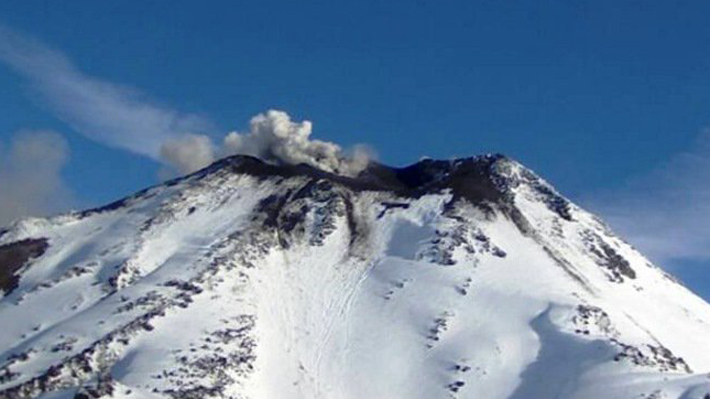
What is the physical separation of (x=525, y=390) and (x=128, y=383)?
37.9 m

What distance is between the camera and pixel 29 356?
502 feet

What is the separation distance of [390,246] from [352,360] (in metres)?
30.3

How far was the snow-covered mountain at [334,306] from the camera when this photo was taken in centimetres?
15025

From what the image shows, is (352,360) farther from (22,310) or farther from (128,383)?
(22,310)

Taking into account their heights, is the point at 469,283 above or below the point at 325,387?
above

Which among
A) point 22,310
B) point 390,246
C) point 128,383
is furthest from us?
point 390,246

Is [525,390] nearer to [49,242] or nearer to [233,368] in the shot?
[233,368]

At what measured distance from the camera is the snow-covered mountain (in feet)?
493

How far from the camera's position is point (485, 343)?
16050cm

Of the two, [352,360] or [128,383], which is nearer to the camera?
[128,383]

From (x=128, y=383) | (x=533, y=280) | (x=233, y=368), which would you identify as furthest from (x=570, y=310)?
(x=128, y=383)

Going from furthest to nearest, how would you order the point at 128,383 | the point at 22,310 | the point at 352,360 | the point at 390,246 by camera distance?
1. the point at 390,246
2. the point at 22,310
3. the point at 352,360
4. the point at 128,383

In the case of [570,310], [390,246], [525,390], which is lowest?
[525,390]

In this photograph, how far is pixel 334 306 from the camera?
559ft
